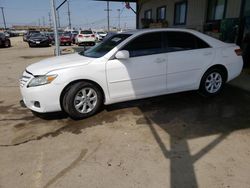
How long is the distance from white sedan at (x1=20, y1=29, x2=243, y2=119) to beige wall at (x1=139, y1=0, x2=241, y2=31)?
424 centimetres

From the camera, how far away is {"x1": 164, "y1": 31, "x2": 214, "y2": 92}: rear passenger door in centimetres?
467

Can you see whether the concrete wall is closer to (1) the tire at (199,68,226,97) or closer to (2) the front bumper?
(1) the tire at (199,68,226,97)

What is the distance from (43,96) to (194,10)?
939 cm

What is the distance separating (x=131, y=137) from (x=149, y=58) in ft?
5.45

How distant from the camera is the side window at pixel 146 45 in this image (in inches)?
174

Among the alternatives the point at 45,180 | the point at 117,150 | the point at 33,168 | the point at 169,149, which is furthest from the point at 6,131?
the point at 169,149

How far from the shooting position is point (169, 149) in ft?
10.5

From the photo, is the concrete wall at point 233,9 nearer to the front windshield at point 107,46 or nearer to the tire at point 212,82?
the tire at point 212,82

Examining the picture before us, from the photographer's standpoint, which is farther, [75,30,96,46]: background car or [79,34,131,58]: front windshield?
[75,30,96,46]: background car

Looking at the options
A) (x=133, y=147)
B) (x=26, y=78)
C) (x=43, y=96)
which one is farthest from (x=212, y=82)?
(x=26, y=78)

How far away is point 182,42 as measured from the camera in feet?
15.9

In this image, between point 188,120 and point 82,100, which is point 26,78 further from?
point 188,120

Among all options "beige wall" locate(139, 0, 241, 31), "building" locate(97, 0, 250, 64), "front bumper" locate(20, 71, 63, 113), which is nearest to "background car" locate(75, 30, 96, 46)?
"beige wall" locate(139, 0, 241, 31)

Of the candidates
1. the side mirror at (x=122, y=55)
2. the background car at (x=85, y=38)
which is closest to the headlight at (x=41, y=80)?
the side mirror at (x=122, y=55)
